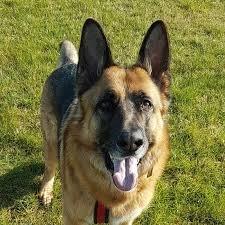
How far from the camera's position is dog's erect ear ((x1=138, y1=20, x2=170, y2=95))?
12.9ft

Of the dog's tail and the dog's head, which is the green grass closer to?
the dog's tail

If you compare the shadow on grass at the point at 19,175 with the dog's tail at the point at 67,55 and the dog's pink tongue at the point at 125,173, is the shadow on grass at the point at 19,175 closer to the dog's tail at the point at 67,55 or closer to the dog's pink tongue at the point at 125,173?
the dog's tail at the point at 67,55

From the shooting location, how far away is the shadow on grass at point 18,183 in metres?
→ 5.07

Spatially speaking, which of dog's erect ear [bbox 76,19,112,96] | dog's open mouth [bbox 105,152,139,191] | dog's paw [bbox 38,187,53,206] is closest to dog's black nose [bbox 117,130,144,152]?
dog's open mouth [bbox 105,152,139,191]

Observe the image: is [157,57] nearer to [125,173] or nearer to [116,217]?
[125,173]

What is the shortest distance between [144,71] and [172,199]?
1.82 m

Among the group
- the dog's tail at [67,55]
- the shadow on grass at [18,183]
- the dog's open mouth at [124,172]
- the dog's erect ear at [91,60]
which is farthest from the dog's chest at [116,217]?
the dog's tail at [67,55]

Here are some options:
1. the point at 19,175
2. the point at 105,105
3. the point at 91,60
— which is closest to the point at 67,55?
the point at 91,60

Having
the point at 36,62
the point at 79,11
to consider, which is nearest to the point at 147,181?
the point at 36,62

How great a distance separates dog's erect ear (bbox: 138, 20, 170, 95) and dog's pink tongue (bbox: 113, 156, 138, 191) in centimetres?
73

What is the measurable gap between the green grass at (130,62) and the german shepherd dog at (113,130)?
934mm

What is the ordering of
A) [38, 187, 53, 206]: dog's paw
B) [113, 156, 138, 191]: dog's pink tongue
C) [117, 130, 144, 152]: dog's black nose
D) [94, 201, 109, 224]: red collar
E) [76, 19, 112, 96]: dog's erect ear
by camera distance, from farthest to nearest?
[38, 187, 53, 206]: dog's paw < [94, 201, 109, 224]: red collar < [76, 19, 112, 96]: dog's erect ear < [113, 156, 138, 191]: dog's pink tongue < [117, 130, 144, 152]: dog's black nose

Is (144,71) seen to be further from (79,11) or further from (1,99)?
(79,11)

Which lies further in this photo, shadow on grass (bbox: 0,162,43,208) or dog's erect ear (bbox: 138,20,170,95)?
shadow on grass (bbox: 0,162,43,208)
